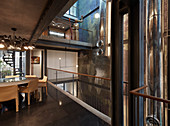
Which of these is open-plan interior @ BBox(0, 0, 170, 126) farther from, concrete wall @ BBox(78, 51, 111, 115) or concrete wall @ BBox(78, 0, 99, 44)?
concrete wall @ BBox(78, 0, 99, 44)

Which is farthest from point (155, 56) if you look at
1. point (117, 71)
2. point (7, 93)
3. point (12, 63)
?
point (12, 63)

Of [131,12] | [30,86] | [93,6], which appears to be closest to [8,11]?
[30,86]

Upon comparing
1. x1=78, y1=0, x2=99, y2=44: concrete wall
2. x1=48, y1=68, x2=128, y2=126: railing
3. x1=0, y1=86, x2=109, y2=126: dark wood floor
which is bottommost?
x1=48, y1=68, x2=128, y2=126: railing

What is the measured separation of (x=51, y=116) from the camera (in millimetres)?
2137

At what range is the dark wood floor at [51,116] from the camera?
6.15 ft

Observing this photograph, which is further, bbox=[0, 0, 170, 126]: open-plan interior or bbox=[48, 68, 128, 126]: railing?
bbox=[48, 68, 128, 126]: railing

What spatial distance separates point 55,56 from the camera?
744 cm

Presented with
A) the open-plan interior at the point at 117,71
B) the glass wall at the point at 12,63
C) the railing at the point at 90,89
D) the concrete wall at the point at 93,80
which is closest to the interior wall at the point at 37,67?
the glass wall at the point at 12,63

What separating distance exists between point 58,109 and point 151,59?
253 centimetres

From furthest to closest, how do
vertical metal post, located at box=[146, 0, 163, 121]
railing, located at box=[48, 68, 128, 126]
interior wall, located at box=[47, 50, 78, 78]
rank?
interior wall, located at box=[47, 50, 78, 78] < railing, located at box=[48, 68, 128, 126] < vertical metal post, located at box=[146, 0, 163, 121]

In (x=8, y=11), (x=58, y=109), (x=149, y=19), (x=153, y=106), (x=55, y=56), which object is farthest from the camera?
(x=55, y=56)

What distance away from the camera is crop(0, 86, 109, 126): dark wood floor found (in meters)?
1.87

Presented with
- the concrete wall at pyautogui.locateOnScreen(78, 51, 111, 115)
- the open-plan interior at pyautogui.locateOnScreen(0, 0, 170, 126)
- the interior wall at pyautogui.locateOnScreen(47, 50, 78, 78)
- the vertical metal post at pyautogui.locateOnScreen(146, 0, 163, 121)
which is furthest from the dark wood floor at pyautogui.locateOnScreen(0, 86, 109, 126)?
the interior wall at pyautogui.locateOnScreen(47, 50, 78, 78)

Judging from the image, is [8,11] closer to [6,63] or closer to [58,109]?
[58,109]
